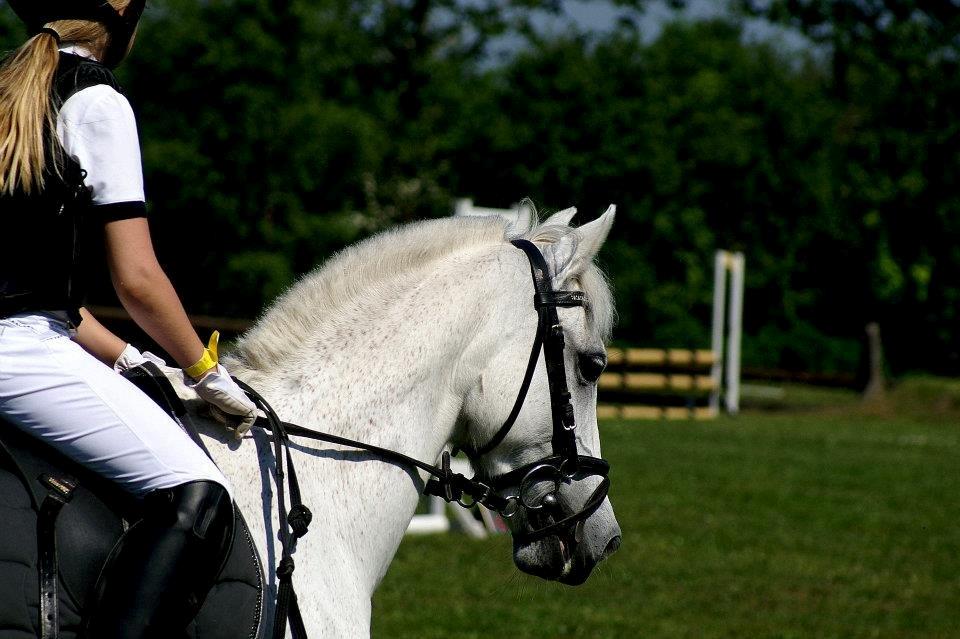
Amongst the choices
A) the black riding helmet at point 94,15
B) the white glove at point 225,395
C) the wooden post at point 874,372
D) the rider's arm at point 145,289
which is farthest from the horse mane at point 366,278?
the wooden post at point 874,372

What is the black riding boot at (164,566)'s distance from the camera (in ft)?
8.33

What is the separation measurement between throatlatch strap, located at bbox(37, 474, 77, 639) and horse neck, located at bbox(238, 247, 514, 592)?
0.70 meters

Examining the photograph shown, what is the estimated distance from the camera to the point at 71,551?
8.45 ft

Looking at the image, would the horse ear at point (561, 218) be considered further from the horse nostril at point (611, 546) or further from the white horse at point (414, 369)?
the horse nostril at point (611, 546)

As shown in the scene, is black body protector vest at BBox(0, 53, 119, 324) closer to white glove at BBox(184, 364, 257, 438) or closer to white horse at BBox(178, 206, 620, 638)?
white glove at BBox(184, 364, 257, 438)

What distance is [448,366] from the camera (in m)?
3.24

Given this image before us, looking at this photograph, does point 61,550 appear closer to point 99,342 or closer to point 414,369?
point 99,342

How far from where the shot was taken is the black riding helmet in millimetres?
2689

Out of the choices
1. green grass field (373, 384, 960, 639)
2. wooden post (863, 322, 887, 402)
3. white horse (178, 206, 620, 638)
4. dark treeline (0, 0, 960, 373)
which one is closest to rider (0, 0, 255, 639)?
white horse (178, 206, 620, 638)

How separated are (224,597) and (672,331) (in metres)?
26.7

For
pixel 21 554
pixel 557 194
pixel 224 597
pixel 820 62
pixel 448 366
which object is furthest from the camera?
pixel 820 62

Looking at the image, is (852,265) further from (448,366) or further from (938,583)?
(448,366)

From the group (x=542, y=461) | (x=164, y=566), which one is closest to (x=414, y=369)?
(x=542, y=461)

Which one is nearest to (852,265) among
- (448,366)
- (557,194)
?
(557,194)
